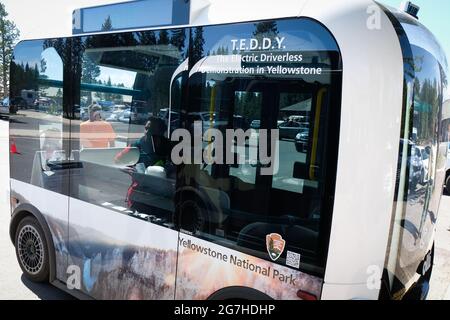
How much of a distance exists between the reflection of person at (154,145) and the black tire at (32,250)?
71.4 inches

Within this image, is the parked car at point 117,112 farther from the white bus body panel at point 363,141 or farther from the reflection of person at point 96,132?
the white bus body panel at point 363,141

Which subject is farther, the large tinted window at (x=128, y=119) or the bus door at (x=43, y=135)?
the bus door at (x=43, y=135)

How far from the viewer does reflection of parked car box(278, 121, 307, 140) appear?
230 cm

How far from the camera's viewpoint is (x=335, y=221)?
2154mm

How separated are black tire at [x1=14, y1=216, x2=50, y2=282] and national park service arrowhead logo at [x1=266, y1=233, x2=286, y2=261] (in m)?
2.73

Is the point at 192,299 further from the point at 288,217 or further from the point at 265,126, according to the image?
the point at 265,126

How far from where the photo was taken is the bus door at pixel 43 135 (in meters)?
3.81

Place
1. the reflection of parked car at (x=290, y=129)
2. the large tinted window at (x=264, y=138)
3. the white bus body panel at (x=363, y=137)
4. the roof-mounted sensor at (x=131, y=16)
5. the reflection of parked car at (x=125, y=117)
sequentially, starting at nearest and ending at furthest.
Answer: the white bus body panel at (x=363, y=137), the large tinted window at (x=264, y=138), the reflection of parked car at (x=290, y=129), the roof-mounted sensor at (x=131, y=16), the reflection of parked car at (x=125, y=117)

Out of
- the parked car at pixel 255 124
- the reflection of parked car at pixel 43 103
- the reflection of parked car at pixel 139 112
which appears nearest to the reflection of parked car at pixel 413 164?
the parked car at pixel 255 124

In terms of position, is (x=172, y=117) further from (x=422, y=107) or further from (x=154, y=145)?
(x=422, y=107)

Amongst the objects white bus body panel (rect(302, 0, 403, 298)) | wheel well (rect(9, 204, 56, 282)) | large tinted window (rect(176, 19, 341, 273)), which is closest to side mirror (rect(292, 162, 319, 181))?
large tinted window (rect(176, 19, 341, 273))
